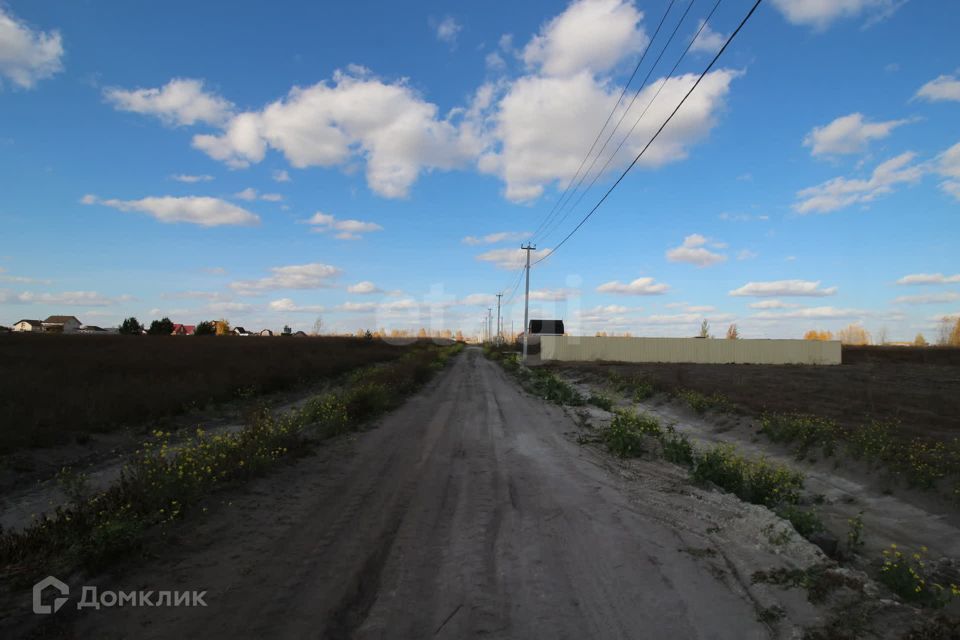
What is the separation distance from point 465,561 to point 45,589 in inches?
135

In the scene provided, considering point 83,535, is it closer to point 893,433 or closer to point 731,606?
point 731,606

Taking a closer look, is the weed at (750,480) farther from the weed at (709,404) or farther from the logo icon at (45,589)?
the logo icon at (45,589)

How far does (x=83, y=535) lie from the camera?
462 centimetres

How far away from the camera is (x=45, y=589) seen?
12.4ft

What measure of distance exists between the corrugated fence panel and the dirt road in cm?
4079

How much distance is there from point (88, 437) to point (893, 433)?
57.8ft

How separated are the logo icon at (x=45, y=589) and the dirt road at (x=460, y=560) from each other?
0.88 ft

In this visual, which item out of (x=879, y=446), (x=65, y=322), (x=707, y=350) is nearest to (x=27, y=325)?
(x=65, y=322)

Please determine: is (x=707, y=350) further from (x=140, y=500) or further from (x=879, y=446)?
(x=140, y=500)

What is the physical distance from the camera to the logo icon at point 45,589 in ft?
11.6

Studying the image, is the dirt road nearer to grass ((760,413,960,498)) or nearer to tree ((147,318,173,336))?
grass ((760,413,960,498))

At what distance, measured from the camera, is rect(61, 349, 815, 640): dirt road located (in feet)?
11.7

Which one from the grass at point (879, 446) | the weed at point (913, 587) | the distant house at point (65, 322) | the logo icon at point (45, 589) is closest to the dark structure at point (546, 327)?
the grass at point (879, 446)

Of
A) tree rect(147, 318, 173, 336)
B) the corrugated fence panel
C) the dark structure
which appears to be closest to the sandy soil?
the corrugated fence panel
